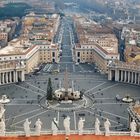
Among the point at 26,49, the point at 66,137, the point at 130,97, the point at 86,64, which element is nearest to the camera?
the point at 66,137

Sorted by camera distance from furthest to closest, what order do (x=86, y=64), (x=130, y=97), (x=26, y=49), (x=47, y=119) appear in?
1. (x=86, y=64)
2. (x=26, y=49)
3. (x=130, y=97)
4. (x=47, y=119)

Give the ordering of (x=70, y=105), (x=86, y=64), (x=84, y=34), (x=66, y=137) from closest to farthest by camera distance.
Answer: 1. (x=66, y=137)
2. (x=70, y=105)
3. (x=86, y=64)
4. (x=84, y=34)

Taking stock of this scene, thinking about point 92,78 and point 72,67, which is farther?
point 72,67

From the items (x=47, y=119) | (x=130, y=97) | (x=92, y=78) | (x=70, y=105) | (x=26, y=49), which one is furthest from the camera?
(x=26, y=49)

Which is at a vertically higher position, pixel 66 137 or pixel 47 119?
pixel 66 137

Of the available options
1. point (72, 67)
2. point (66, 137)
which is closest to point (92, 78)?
point (72, 67)

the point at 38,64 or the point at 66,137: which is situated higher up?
the point at 66,137

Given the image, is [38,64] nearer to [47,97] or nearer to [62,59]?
[62,59]

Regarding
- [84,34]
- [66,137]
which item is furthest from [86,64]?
[66,137]

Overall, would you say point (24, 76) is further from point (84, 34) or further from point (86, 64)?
point (84, 34)
